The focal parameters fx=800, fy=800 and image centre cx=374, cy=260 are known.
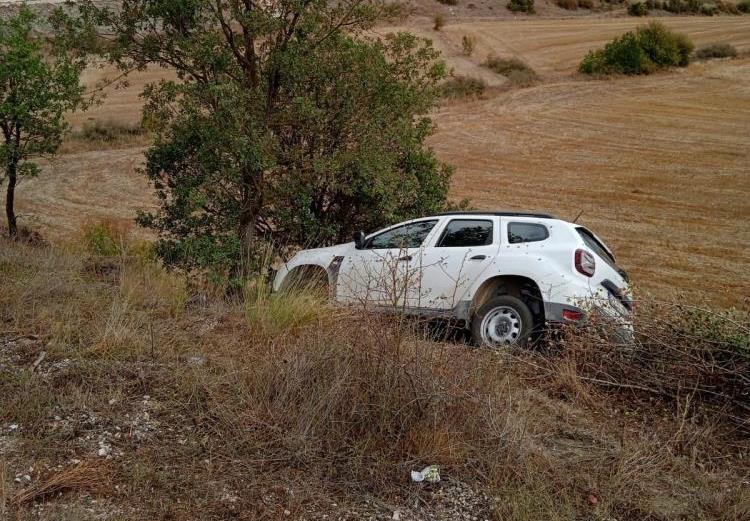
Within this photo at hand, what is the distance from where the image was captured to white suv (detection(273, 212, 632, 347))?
27.4 ft

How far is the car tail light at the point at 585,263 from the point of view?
845 cm

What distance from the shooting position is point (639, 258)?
17797mm

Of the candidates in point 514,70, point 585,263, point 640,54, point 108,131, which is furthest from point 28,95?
point 640,54

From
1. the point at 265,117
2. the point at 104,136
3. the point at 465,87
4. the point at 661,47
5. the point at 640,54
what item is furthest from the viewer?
the point at 661,47

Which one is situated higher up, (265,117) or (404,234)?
(265,117)

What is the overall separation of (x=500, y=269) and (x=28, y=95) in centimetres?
976

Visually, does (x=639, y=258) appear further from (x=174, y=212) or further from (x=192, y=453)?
(x=192, y=453)


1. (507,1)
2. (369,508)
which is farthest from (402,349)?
(507,1)

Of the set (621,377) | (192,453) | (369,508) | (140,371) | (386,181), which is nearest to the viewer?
(369,508)

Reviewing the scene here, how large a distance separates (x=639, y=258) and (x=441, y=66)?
7.58 meters

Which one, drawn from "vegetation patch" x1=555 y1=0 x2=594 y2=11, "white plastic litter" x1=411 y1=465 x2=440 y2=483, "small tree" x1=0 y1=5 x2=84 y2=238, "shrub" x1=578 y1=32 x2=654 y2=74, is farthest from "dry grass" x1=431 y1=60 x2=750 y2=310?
"vegetation patch" x1=555 y1=0 x2=594 y2=11

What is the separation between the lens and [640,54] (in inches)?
1807

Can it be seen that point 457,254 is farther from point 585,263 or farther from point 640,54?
point 640,54

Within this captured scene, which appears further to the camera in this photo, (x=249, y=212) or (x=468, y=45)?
(x=468, y=45)
